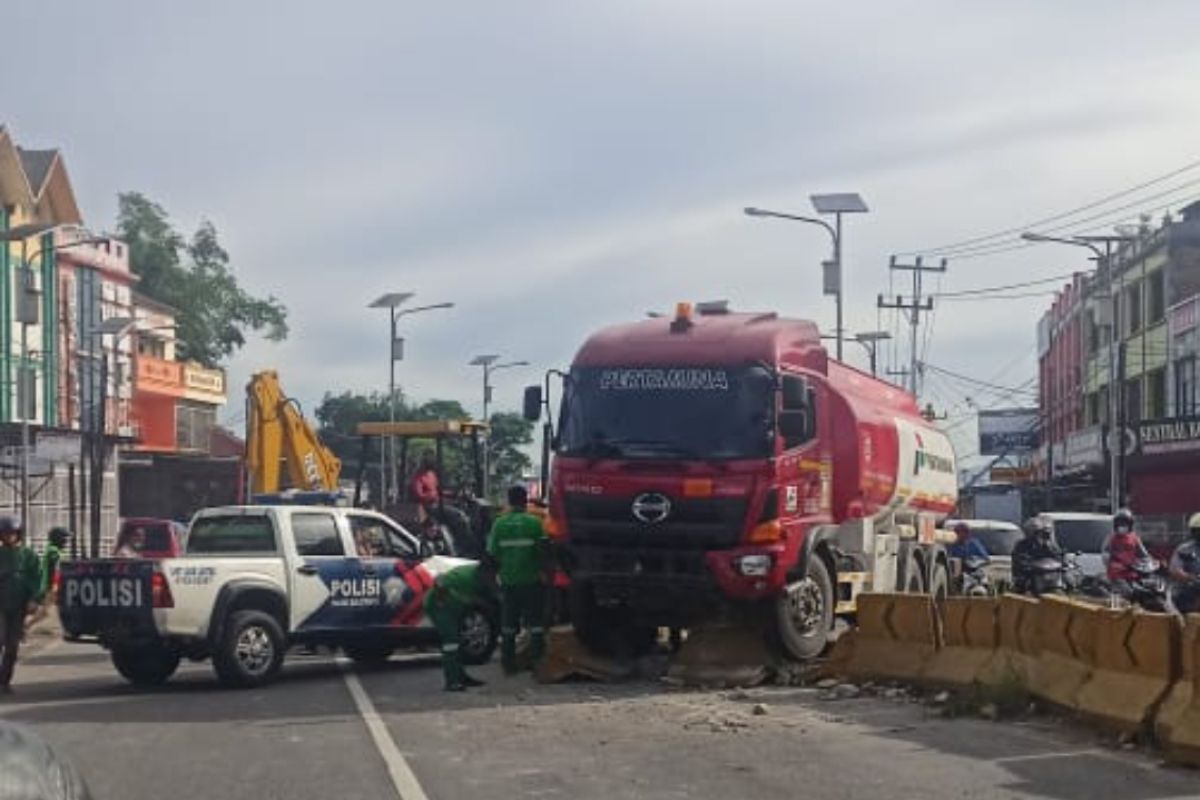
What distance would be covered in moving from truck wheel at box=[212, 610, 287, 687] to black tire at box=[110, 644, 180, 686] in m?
0.80

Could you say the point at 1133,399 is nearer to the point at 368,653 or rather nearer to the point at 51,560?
the point at 368,653

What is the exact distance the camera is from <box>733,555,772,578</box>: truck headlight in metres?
16.3

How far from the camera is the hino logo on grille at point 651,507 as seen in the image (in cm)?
1650

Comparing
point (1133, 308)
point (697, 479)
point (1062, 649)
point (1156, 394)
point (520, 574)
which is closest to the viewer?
point (1062, 649)

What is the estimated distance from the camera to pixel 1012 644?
47.4ft

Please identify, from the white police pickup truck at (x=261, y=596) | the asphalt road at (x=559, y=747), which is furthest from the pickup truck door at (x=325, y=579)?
the asphalt road at (x=559, y=747)

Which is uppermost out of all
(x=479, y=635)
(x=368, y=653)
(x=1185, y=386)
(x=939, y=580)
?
(x=1185, y=386)

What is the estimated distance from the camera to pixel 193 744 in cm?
1313

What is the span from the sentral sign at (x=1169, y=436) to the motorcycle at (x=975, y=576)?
25062mm

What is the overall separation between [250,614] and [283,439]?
47.5 ft

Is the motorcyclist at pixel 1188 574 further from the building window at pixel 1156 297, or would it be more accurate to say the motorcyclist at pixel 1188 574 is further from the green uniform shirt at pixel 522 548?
the building window at pixel 1156 297

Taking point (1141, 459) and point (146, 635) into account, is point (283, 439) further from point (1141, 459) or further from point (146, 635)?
point (1141, 459)

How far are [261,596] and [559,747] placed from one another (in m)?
5.79

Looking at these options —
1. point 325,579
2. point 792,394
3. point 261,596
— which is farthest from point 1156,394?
point 261,596
